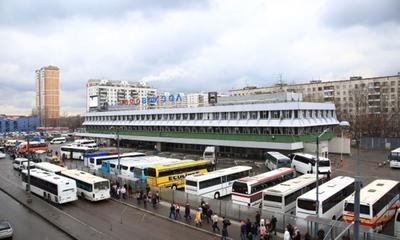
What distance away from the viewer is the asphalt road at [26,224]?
20875 millimetres

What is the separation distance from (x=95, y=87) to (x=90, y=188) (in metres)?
137

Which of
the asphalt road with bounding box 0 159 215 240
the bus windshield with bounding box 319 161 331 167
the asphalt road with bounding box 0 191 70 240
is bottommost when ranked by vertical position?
the asphalt road with bounding box 0 191 70 240

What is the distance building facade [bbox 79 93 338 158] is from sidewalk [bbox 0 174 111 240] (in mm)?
31568

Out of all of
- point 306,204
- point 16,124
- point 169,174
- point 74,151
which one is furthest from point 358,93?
point 16,124

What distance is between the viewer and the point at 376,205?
65.6 ft

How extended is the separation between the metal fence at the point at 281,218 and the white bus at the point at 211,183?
1.86 meters

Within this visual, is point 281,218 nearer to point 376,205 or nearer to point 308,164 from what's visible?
point 376,205

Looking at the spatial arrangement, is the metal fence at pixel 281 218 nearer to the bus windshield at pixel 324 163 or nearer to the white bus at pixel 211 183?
the white bus at pixel 211 183

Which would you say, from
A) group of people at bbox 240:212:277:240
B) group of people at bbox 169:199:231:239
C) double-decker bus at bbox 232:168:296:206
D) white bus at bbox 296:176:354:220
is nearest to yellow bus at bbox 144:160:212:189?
group of people at bbox 169:199:231:239

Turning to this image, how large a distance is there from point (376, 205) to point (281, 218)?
19.8 ft

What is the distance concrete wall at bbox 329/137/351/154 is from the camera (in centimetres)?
5534

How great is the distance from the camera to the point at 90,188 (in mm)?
28969

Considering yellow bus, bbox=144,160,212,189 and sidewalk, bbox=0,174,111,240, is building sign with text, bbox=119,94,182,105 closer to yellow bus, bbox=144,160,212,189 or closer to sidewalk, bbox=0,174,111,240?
yellow bus, bbox=144,160,212,189

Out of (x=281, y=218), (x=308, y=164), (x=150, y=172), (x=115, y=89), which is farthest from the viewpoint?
(x=115, y=89)
